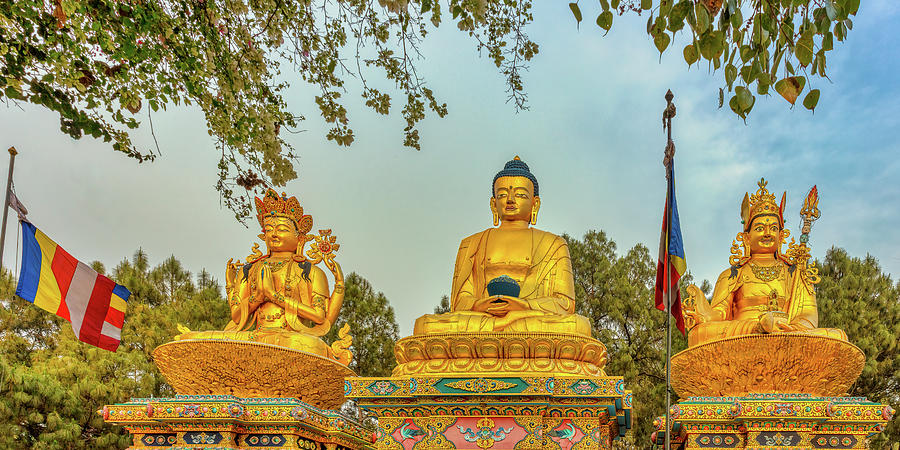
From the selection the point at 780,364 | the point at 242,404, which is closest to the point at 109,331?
the point at 242,404

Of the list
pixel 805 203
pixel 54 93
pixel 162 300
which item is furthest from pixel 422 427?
pixel 162 300

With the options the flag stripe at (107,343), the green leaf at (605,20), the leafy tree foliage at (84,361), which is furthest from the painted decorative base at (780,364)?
the leafy tree foliage at (84,361)

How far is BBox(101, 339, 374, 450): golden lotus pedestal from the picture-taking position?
7.89 meters

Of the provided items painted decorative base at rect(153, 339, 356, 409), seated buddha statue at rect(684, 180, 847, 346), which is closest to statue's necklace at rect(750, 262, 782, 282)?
seated buddha statue at rect(684, 180, 847, 346)

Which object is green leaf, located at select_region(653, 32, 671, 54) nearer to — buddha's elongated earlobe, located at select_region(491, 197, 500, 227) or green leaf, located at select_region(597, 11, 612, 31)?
green leaf, located at select_region(597, 11, 612, 31)

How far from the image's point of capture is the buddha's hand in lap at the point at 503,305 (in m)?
7.38

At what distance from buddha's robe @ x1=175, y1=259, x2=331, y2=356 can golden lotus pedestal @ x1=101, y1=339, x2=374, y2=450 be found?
51cm

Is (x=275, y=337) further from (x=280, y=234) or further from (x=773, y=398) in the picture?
(x=773, y=398)

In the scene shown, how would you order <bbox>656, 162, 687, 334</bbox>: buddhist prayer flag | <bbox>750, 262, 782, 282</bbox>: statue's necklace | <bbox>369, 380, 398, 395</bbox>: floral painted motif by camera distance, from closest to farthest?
<bbox>369, 380, 398, 395</bbox>: floral painted motif → <bbox>656, 162, 687, 334</bbox>: buddhist prayer flag → <bbox>750, 262, 782, 282</bbox>: statue's necklace

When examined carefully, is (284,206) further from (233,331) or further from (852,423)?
(852,423)

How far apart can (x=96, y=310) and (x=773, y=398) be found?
629 centimetres

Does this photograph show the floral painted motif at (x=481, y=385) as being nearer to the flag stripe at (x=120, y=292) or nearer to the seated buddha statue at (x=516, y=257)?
the seated buddha statue at (x=516, y=257)

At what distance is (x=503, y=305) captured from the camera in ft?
24.2

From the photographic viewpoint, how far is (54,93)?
4.40m
